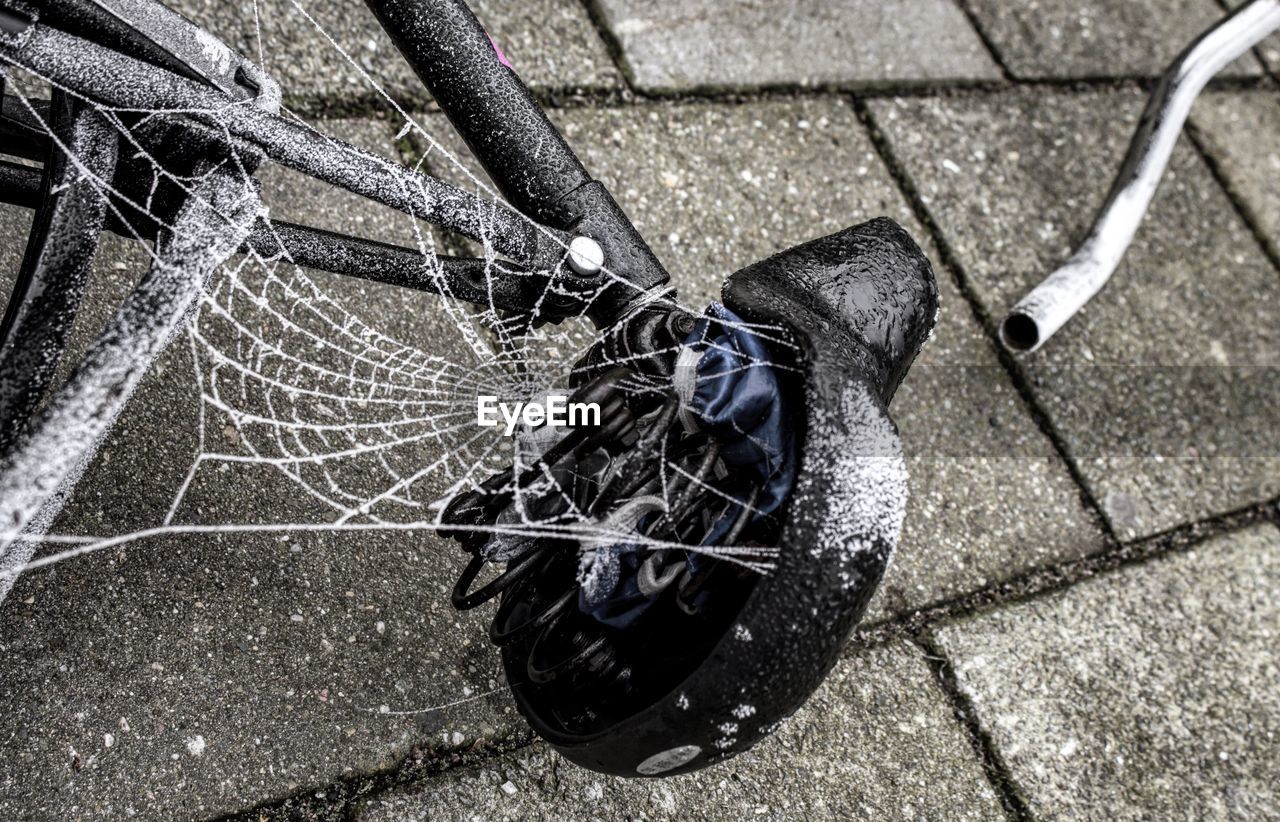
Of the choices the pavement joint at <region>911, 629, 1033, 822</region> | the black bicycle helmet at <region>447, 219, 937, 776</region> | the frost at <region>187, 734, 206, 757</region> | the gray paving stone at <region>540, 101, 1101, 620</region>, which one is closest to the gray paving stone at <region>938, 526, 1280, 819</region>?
the pavement joint at <region>911, 629, 1033, 822</region>

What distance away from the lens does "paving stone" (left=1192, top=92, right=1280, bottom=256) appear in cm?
273

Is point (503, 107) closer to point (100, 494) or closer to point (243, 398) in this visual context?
point (243, 398)

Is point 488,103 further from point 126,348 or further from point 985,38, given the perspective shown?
point 985,38

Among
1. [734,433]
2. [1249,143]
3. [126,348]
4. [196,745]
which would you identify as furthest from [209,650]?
[1249,143]

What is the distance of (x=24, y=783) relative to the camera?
1.37 metres

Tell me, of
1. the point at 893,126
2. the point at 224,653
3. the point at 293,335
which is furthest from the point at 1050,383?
the point at 224,653

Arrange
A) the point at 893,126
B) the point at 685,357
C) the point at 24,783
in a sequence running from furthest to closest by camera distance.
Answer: the point at 893,126
the point at 24,783
the point at 685,357

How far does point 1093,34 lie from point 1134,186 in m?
0.70

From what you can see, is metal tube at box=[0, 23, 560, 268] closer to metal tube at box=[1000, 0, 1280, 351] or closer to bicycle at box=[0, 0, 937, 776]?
bicycle at box=[0, 0, 937, 776]

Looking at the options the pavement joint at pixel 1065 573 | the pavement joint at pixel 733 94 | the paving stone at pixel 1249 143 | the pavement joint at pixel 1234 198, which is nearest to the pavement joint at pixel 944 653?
the pavement joint at pixel 1065 573

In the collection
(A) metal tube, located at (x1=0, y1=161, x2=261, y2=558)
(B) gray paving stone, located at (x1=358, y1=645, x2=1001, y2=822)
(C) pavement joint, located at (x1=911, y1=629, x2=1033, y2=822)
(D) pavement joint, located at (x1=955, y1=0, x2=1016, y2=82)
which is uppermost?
(A) metal tube, located at (x1=0, y1=161, x2=261, y2=558)

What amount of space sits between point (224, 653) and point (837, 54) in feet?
6.22

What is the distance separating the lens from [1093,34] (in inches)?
113

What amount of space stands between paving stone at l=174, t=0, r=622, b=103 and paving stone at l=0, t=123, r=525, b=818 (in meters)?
0.56
